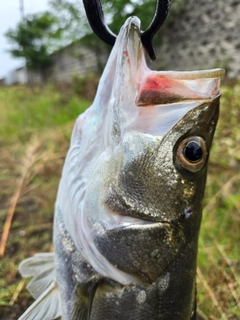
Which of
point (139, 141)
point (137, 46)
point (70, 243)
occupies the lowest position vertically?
point (70, 243)

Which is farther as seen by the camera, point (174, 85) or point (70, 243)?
point (70, 243)

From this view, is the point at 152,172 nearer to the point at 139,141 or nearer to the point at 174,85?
the point at 139,141

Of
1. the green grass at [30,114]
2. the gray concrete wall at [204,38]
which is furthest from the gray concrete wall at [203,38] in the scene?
the green grass at [30,114]

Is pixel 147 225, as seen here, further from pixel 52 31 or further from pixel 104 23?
pixel 52 31

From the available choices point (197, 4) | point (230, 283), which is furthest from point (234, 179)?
point (197, 4)

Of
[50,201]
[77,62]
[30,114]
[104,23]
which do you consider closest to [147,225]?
[104,23]

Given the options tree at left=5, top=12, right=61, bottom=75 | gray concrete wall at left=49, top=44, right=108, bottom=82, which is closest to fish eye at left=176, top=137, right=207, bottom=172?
gray concrete wall at left=49, top=44, right=108, bottom=82

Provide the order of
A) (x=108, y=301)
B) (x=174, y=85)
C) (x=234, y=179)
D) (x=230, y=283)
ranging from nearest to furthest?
1. (x=174, y=85)
2. (x=108, y=301)
3. (x=230, y=283)
4. (x=234, y=179)
